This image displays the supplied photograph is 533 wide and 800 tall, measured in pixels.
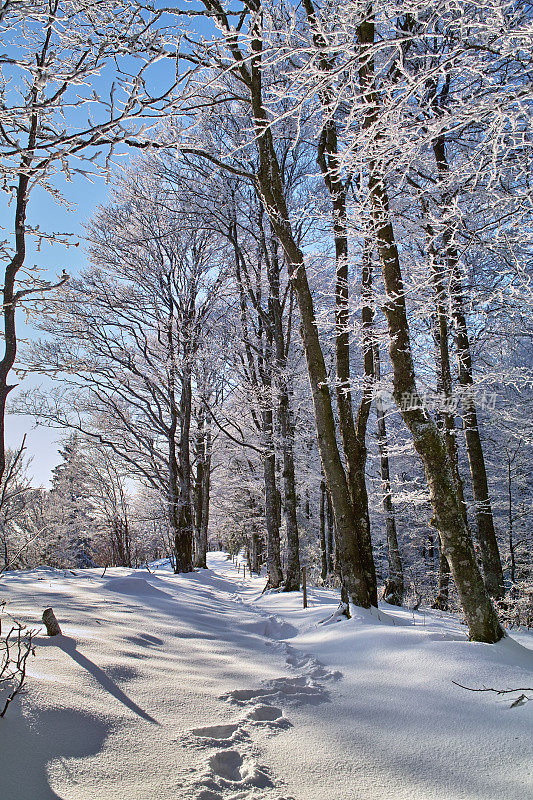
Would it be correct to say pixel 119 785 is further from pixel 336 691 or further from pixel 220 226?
pixel 220 226

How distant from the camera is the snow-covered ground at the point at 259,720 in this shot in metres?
1.73

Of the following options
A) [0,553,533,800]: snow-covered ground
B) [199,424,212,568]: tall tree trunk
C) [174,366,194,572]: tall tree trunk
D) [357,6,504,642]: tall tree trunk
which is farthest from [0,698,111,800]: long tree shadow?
[199,424,212,568]: tall tree trunk

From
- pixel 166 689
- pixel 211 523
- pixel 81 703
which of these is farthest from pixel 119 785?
pixel 211 523

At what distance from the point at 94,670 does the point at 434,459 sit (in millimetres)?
3112

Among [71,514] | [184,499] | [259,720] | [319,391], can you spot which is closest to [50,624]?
[259,720]

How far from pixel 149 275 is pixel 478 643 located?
1088cm

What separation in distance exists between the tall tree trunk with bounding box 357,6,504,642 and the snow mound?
4292 mm

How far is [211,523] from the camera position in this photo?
107ft

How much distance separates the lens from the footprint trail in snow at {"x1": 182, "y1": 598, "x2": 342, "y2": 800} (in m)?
1.75

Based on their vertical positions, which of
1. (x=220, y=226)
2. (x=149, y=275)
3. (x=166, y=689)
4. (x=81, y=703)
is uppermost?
(x=220, y=226)

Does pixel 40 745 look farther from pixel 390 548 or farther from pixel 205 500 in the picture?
pixel 205 500

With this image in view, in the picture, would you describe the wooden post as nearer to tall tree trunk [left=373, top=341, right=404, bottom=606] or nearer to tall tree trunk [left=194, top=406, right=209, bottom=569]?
tall tree trunk [left=373, top=341, right=404, bottom=606]

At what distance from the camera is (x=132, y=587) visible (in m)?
6.35

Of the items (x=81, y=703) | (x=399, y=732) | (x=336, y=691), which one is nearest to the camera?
(x=81, y=703)
